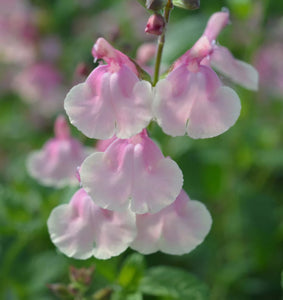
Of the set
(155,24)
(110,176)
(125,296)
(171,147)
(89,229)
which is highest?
(155,24)

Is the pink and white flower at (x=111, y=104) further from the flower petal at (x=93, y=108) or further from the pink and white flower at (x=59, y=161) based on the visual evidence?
the pink and white flower at (x=59, y=161)

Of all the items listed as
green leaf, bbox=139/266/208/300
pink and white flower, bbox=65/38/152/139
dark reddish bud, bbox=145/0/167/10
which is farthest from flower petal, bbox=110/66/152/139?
green leaf, bbox=139/266/208/300

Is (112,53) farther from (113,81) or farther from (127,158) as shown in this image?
(127,158)

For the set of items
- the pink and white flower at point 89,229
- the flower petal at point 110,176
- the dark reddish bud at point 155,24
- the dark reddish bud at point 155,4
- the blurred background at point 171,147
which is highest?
the dark reddish bud at point 155,4

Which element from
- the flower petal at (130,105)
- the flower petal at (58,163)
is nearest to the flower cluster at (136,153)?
the flower petal at (130,105)

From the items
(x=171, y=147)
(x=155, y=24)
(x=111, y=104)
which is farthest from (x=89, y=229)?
(x=171, y=147)

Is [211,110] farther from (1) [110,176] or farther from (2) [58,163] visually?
(2) [58,163]
